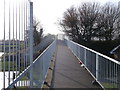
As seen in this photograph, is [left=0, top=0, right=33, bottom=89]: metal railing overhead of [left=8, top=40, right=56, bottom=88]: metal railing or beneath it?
overhead

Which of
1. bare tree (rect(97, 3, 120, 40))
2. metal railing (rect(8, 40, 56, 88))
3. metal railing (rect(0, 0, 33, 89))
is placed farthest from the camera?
bare tree (rect(97, 3, 120, 40))

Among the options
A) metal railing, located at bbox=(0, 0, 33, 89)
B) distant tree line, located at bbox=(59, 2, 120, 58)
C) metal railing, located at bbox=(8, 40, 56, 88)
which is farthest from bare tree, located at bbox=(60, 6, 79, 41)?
metal railing, located at bbox=(0, 0, 33, 89)

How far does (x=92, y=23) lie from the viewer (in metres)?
48.7

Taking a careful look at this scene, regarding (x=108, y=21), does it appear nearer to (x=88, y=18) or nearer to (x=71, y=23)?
(x=88, y=18)

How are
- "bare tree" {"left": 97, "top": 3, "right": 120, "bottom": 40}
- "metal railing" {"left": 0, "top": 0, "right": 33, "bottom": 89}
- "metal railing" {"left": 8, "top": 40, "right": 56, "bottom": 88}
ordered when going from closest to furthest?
"metal railing" {"left": 0, "top": 0, "right": 33, "bottom": 89}
"metal railing" {"left": 8, "top": 40, "right": 56, "bottom": 88}
"bare tree" {"left": 97, "top": 3, "right": 120, "bottom": 40}

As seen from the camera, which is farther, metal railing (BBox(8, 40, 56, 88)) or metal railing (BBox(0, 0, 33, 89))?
metal railing (BBox(8, 40, 56, 88))

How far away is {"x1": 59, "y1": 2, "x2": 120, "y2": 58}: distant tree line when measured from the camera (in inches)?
1864

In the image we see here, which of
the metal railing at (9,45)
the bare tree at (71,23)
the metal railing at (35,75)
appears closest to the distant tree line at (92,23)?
the bare tree at (71,23)

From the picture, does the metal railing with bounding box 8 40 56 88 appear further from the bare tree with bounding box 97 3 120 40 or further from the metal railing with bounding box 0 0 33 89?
the bare tree with bounding box 97 3 120 40

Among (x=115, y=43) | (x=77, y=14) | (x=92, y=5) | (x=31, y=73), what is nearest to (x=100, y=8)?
(x=92, y=5)

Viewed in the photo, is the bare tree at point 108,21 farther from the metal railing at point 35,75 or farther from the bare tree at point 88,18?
the metal railing at point 35,75

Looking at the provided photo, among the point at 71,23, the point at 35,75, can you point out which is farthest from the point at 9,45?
the point at 71,23

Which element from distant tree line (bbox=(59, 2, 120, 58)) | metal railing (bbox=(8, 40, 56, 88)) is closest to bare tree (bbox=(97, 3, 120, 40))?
distant tree line (bbox=(59, 2, 120, 58))

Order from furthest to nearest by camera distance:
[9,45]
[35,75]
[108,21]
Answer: [108,21]
[35,75]
[9,45]
